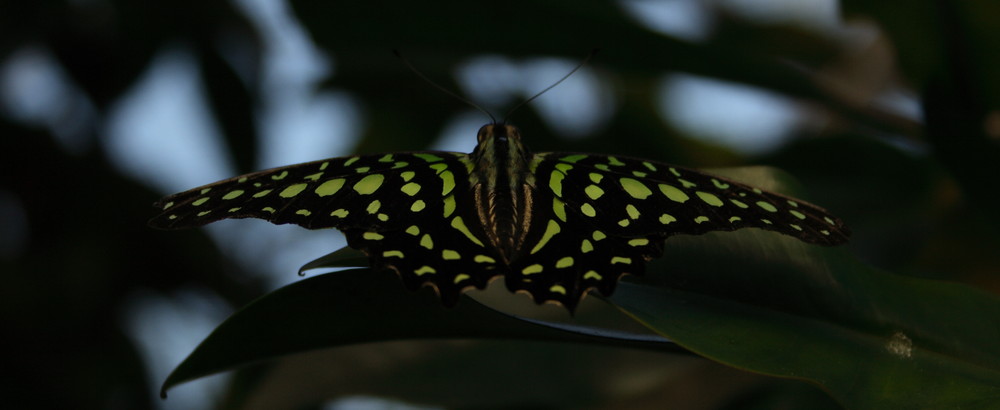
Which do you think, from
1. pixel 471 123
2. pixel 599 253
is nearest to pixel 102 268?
pixel 471 123

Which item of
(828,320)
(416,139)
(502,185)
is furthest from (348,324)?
(416,139)

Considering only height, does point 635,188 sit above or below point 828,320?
above

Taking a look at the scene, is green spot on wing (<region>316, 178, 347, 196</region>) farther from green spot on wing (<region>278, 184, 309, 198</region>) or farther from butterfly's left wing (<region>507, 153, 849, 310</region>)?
butterfly's left wing (<region>507, 153, 849, 310</region>)

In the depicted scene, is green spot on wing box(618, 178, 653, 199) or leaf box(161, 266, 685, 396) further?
green spot on wing box(618, 178, 653, 199)

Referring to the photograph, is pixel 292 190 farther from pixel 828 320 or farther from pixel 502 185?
pixel 828 320

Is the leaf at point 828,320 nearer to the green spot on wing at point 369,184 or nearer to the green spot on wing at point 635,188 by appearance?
the green spot on wing at point 635,188

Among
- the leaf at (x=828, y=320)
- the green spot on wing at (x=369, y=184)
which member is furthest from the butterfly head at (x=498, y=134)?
the leaf at (x=828, y=320)

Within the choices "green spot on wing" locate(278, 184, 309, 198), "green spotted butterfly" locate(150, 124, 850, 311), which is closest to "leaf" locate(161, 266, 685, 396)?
"green spotted butterfly" locate(150, 124, 850, 311)
